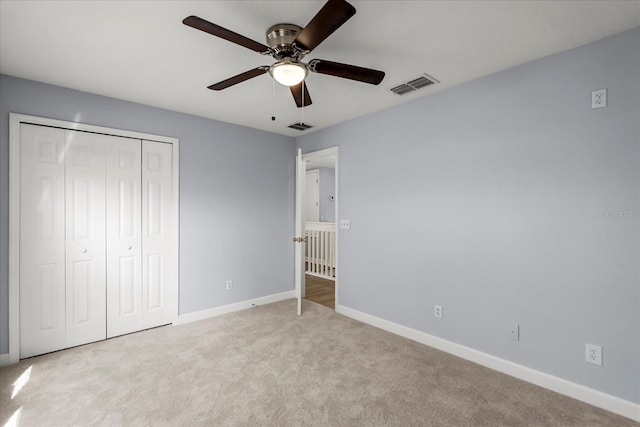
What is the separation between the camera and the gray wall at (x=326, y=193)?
25.0 feet

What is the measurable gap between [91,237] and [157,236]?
60 centimetres

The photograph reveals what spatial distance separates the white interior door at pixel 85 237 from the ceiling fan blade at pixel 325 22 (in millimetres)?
2522

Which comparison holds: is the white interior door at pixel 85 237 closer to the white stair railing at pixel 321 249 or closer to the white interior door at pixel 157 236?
the white interior door at pixel 157 236

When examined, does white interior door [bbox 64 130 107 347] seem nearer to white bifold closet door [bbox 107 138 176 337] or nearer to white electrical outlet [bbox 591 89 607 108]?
white bifold closet door [bbox 107 138 176 337]

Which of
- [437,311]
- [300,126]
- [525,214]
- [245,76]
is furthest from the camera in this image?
[300,126]

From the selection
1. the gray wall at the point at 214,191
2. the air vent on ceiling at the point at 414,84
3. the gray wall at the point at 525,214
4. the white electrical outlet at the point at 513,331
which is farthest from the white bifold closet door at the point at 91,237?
the white electrical outlet at the point at 513,331

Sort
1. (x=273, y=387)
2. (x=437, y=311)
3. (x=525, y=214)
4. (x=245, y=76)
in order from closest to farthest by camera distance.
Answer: (x=245, y=76), (x=273, y=387), (x=525, y=214), (x=437, y=311)

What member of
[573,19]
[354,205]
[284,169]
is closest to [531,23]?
[573,19]

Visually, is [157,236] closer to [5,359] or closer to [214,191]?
[214,191]

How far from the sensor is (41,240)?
2.74 meters

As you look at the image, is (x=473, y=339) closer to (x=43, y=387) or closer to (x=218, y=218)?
(x=218, y=218)

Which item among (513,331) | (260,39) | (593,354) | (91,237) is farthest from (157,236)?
(593,354)

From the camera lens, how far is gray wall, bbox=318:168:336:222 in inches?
300

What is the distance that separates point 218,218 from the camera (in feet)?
12.6
